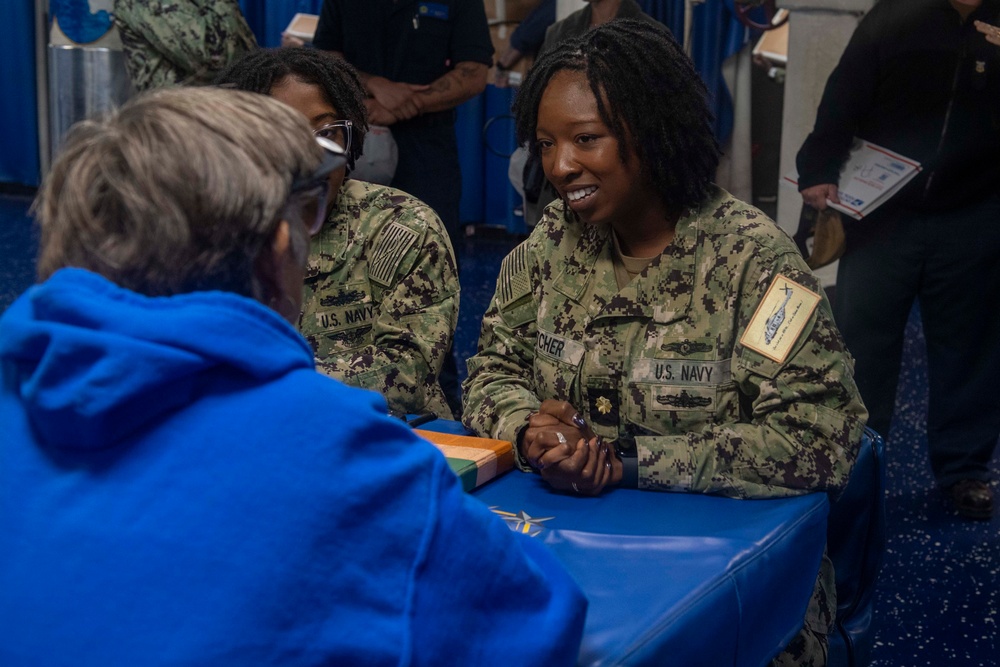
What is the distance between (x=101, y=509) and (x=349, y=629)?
0.63ft

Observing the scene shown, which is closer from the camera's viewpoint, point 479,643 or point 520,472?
point 479,643

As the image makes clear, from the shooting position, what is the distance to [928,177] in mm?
2832

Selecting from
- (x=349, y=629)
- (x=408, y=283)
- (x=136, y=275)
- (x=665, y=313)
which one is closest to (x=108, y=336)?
(x=136, y=275)

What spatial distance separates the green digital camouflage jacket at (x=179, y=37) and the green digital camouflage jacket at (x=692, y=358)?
2618 millimetres

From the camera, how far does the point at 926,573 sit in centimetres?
263

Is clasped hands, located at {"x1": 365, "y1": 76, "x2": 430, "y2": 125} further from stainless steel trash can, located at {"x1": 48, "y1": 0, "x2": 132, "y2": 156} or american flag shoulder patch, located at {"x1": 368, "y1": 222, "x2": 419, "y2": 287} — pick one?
stainless steel trash can, located at {"x1": 48, "y1": 0, "x2": 132, "y2": 156}

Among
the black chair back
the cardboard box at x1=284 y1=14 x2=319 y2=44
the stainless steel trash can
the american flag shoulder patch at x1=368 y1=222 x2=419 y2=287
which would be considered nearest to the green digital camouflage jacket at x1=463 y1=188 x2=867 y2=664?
the black chair back

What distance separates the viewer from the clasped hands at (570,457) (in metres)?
1.46

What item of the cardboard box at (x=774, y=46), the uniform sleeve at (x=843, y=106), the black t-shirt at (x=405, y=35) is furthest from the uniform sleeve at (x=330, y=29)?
the cardboard box at (x=774, y=46)

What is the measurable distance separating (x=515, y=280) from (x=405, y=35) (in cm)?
186

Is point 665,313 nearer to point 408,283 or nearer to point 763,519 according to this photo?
point 763,519

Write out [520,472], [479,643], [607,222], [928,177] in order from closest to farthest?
[479,643]
[520,472]
[607,222]
[928,177]

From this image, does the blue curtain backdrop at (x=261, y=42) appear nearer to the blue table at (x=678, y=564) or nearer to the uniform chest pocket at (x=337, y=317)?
the uniform chest pocket at (x=337, y=317)

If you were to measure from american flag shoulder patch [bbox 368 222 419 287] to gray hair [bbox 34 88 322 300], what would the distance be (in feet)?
3.92
